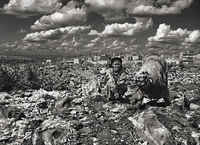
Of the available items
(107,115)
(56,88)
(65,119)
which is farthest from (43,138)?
(56,88)

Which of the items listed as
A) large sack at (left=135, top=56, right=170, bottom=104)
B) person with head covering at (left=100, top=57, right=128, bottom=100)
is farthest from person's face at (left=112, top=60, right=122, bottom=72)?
large sack at (left=135, top=56, right=170, bottom=104)

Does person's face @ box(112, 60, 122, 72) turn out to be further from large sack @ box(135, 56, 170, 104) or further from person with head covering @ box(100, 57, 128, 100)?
large sack @ box(135, 56, 170, 104)

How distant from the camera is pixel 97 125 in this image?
56.6 feet

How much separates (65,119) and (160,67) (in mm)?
10344

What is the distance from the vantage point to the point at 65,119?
1823 cm

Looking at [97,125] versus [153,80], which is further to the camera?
[153,80]

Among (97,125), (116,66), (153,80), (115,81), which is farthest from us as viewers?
(116,66)

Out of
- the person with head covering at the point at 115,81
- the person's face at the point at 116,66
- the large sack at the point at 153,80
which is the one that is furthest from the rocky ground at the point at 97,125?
the person's face at the point at 116,66

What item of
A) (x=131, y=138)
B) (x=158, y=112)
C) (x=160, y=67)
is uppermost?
(x=160, y=67)

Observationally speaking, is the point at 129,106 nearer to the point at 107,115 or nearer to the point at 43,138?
the point at 107,115

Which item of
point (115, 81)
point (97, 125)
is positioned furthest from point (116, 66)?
point (97, 125)

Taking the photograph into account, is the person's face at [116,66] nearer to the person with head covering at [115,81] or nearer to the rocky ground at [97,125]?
Result: the person with head covering at [115,81]

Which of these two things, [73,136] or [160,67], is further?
[160,67]

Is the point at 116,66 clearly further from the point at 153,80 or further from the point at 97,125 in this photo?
the point at 97,125
